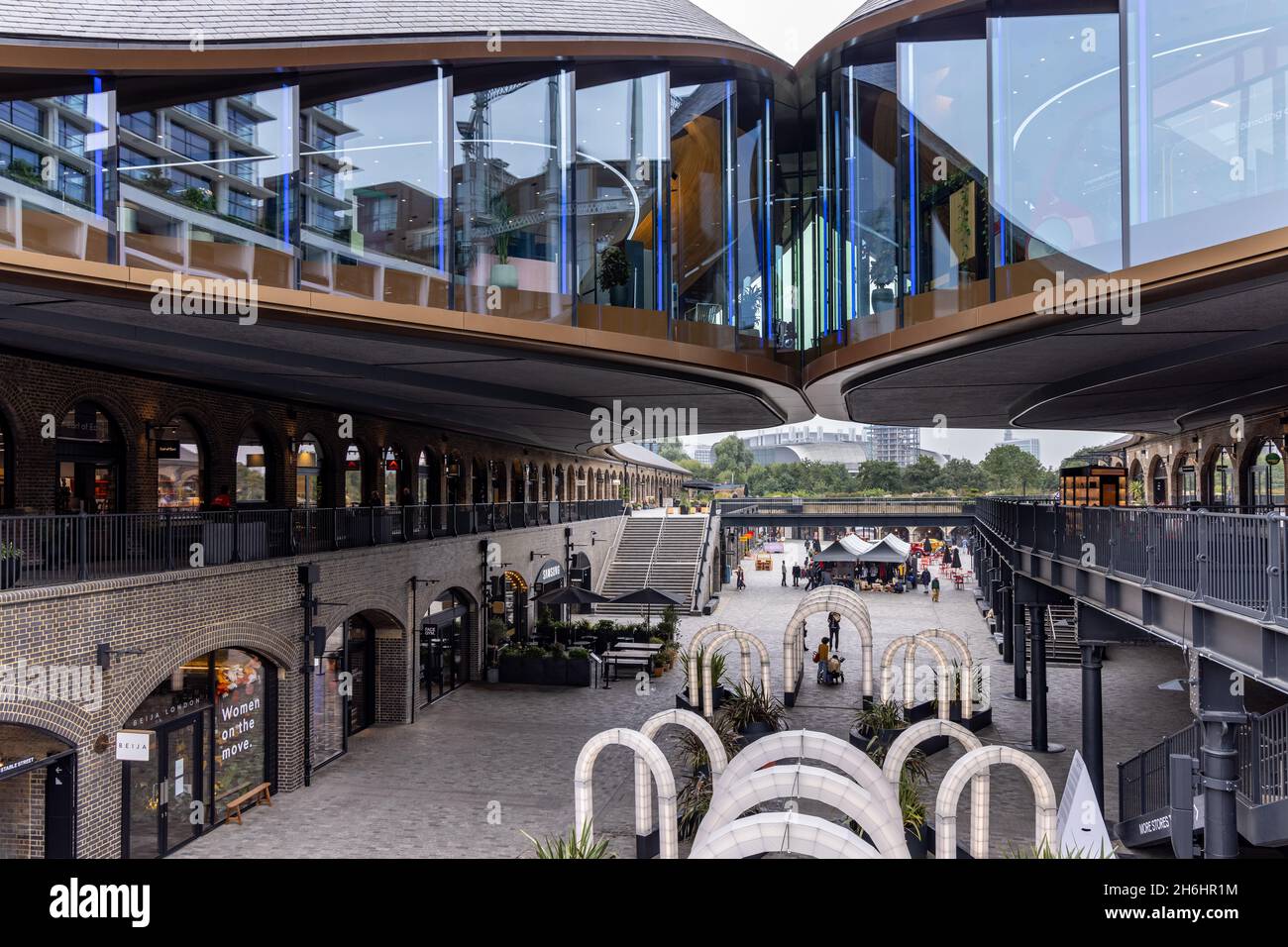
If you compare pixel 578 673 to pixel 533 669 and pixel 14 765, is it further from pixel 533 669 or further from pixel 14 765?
pixel 14 765

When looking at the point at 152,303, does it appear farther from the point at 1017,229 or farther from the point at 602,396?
the point at 1017,229

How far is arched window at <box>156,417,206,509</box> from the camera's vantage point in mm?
15742

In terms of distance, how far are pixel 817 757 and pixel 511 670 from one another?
55.1ft

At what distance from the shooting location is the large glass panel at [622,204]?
13859 millimetres

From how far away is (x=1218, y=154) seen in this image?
10336mm

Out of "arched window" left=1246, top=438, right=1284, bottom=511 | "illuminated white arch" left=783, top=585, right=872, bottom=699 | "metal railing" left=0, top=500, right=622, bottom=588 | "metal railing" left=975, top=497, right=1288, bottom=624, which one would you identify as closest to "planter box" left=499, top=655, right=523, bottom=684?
"metal railing" left=0, top=500, right=622, bottom=588

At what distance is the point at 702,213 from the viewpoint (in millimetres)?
16641

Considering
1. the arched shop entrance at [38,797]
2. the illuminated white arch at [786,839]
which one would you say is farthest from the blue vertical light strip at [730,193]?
the arched shop entrance at [38,797]

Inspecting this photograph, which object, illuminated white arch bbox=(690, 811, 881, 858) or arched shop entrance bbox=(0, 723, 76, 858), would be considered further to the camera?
arched shop entrance bbox=(0, 723, 76, 858)

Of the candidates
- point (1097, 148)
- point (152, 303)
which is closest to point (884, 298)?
point (1097, 148)

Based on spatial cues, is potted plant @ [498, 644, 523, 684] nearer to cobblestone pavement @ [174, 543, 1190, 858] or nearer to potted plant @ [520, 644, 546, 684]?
potted plant @ [520, 644, 546, 684]

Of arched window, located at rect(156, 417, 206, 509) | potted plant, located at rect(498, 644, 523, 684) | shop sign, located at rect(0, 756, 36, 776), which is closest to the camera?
shop sign, located at rect(0, 756, 36, 776)

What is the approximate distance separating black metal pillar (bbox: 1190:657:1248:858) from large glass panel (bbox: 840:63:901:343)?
7.28 m
